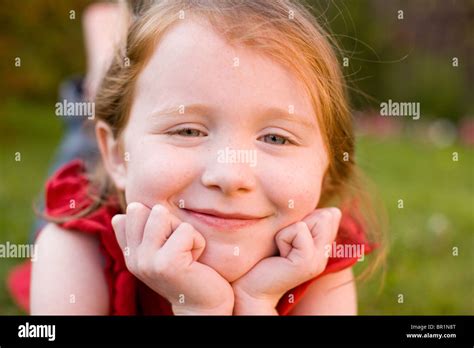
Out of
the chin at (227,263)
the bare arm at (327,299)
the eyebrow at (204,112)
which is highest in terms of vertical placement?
the eyebrow at (204,112)

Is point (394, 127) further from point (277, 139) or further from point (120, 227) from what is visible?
point (120, 227)

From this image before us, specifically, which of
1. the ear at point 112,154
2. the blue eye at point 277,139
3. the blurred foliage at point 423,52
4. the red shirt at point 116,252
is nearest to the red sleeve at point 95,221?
the red shirt at point 116,252

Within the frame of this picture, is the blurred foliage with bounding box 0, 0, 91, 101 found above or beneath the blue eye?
above

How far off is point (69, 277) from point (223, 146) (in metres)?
0.67

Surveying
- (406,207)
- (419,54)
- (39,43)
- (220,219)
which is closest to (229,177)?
(220,219)

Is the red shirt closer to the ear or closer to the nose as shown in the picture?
the ear

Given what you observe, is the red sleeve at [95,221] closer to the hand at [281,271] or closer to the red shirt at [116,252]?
the red shirt at [116,252]

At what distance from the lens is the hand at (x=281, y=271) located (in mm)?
2025

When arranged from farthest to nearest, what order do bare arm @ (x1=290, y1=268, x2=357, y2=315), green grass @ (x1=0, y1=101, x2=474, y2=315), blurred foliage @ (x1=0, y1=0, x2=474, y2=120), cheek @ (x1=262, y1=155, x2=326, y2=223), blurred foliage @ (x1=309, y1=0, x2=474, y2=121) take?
blurred foliage @ (x1=309, y1=0, x2=474, y2=121) → blurred foliage @ (x1=0, y1=0, x2=474, y2=120) → green grass @ (x1=0, y1=101, x2=474, y2=315) → bare arm @ (x1=290, y1=268, x2=357, y2=315) → cheek @ (x1=262, y1=155, x2=326, y2=223)

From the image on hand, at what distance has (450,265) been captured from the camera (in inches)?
160

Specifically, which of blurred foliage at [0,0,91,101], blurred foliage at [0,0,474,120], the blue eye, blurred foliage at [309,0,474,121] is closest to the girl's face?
the blue eye

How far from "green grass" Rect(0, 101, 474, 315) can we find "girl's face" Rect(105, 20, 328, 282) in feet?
3.95

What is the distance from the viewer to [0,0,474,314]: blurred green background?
3566 mm

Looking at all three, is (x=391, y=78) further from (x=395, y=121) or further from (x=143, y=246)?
(x=143, y=246)
